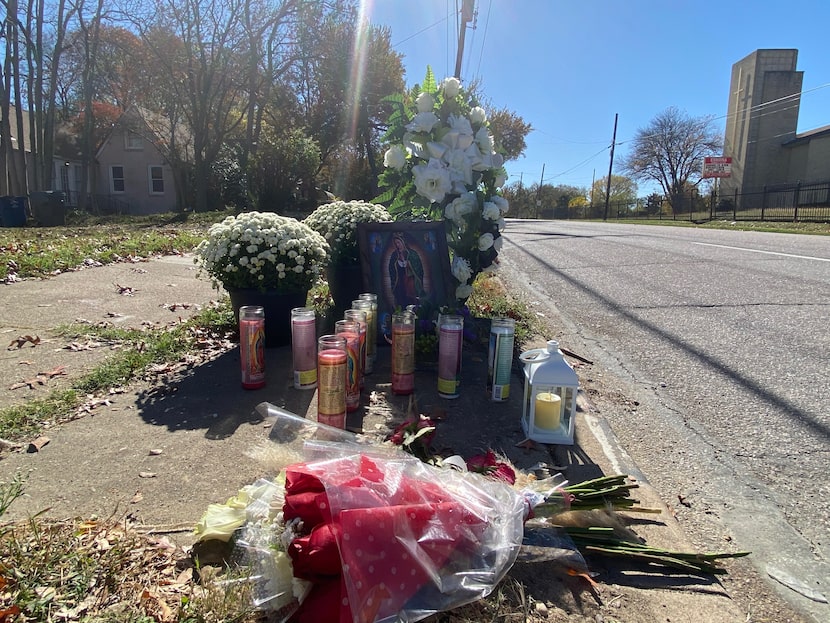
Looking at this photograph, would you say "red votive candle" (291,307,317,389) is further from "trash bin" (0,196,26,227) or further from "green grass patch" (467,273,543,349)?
"trash bin" (0,196,26,227)

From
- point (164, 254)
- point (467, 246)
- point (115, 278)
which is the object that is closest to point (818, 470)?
point (467, 246)

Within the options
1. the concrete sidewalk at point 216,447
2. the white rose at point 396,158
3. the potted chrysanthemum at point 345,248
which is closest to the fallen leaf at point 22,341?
the concrete sidewalk at point 216,447

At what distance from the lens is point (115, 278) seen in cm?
685

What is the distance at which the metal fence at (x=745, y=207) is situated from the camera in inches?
957

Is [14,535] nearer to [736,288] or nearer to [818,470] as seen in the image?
[818,470]

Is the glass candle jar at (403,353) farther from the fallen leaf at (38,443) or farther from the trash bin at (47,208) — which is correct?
the trash bin at (47,208)

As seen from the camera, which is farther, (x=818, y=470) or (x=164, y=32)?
(x=164, y=32)

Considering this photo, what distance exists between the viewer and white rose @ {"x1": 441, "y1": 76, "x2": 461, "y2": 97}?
388cm

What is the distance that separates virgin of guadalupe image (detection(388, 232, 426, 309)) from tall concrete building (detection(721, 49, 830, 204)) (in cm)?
4446

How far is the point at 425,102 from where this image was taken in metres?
3.87

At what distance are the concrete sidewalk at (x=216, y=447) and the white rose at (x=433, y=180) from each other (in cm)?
129

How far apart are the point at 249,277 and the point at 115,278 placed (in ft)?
12.6

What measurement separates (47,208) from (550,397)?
2061 cm

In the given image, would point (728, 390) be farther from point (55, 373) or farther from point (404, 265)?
point (55, 373)
